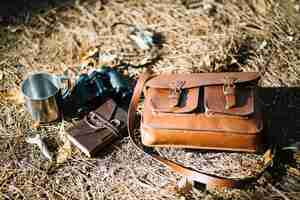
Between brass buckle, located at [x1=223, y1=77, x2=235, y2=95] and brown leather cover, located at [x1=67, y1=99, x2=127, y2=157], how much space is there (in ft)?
2.04

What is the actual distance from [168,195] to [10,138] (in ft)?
3.22

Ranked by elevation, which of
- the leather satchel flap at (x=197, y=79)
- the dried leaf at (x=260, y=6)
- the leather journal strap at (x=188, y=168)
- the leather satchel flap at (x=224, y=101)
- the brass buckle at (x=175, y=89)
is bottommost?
the leather journal strap at (x=188, y=168)

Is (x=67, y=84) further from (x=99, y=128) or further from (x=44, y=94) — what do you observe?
(x=99, y=128)

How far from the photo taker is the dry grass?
2.57 metres

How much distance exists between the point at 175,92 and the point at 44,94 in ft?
2.97

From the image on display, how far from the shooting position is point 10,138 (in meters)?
2.81

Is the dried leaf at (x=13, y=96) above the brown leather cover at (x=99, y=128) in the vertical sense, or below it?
above

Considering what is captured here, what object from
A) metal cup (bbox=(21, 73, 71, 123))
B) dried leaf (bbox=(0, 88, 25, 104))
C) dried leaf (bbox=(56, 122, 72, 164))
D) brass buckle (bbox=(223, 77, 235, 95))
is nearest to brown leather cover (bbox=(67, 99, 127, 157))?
dried leaf (bbox=(56, 122, 72, 164))

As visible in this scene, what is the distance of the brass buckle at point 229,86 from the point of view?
2.53 metres

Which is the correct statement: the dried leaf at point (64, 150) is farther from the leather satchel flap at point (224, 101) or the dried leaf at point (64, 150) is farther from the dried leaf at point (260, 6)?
the dried leaf at point (260, 6)

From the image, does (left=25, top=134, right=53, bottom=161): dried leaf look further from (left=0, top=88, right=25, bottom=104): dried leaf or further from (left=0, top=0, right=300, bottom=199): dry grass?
(left=0, top=88, right=25, bottom=104): dried leaf

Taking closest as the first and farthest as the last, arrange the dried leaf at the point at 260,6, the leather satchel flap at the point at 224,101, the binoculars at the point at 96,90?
the leather satchel flap at the point at 224,101 < the binoculars at the point at 96,90 < the dried leaf at the point at 260,6

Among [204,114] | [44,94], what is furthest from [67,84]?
[204,114]

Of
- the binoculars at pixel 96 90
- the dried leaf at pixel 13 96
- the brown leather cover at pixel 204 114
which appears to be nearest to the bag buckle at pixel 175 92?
the brown leather cover at pixel 204 114
